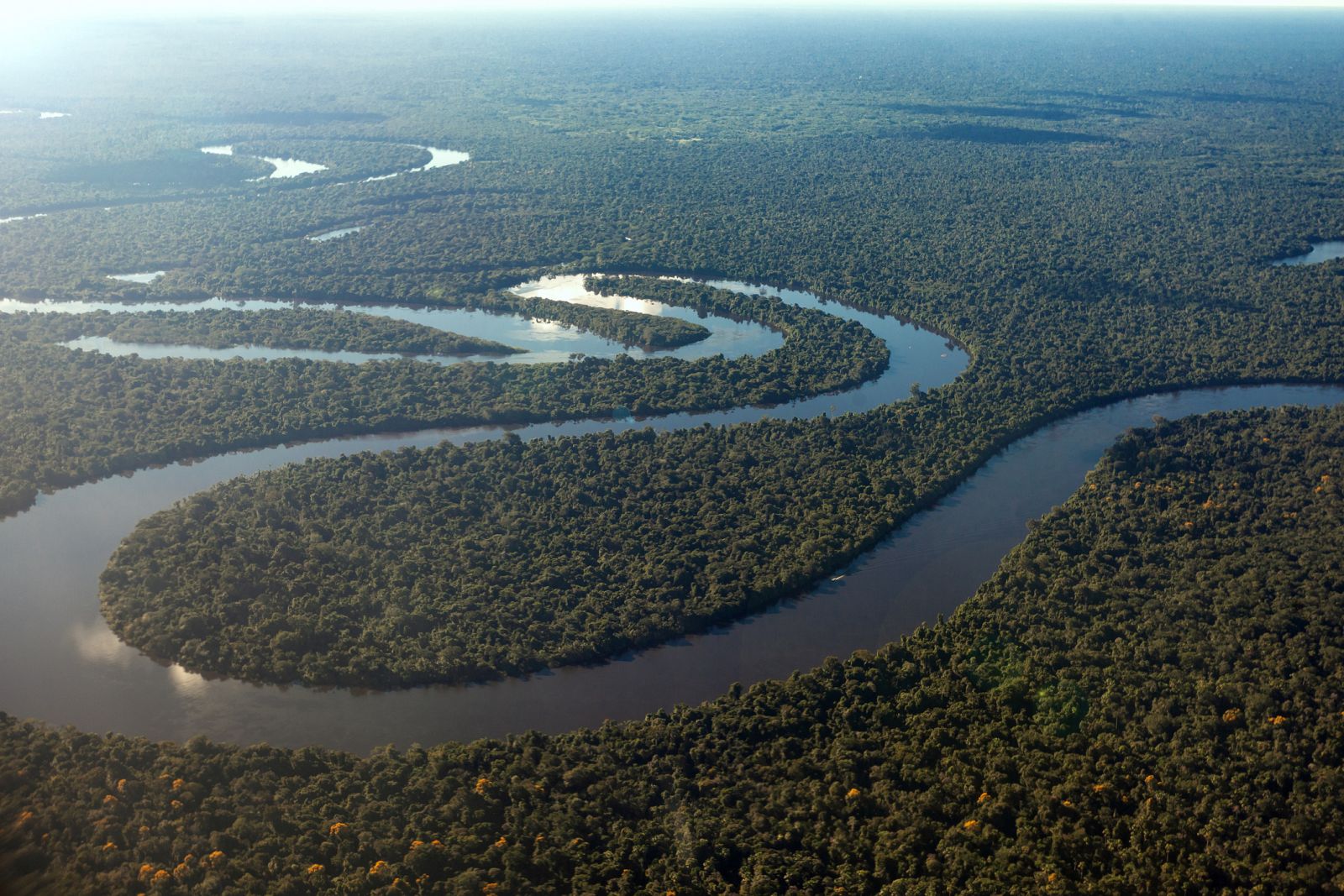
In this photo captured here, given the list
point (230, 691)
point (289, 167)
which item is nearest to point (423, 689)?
point (230, 691)

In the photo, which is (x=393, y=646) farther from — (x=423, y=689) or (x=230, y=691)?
(x=230, y=691)

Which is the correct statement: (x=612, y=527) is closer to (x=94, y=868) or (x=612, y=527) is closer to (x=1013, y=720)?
(x=1013, y=720)

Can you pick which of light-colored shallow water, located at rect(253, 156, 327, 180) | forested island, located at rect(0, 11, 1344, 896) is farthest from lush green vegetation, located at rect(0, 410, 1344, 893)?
light-colored shallow water, located at rect(253, 156, 327, 180)

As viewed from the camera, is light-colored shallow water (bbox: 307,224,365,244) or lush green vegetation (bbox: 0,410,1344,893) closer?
lush green vegetation (bbox: 0,410,1344,893)

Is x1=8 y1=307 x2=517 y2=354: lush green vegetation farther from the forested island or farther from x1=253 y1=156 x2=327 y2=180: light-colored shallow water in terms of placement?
x1=253 y1=156 x2=327 y2=180: light-colored shallow water

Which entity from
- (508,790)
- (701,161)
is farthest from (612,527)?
(701,161)
